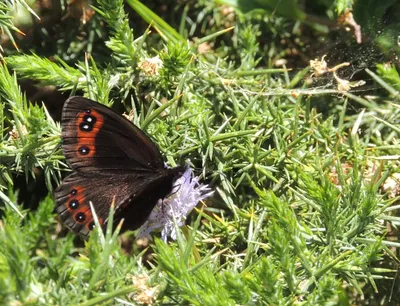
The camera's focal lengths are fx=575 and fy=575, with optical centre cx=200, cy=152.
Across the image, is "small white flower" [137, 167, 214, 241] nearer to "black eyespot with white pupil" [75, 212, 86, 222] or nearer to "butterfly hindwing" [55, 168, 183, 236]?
"butterfly hindwing" [55, 168, 183, 236]

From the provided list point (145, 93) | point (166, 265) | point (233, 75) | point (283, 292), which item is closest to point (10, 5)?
point (145, 93)

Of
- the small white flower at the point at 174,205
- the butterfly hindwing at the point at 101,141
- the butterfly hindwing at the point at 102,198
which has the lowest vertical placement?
the small white flower at the point at 174,205

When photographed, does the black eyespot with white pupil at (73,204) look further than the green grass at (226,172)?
Yes

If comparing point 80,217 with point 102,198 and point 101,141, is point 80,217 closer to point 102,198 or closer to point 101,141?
point 102,198

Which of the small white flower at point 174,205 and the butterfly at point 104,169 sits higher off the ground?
the butterfly at point 104,169

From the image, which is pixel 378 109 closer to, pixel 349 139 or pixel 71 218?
pixel 349 139

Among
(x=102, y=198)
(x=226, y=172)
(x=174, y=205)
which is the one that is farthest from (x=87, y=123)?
(x=226, y=172)

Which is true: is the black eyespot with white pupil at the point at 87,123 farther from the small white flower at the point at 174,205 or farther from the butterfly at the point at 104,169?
the small white flower at the point at 174,205

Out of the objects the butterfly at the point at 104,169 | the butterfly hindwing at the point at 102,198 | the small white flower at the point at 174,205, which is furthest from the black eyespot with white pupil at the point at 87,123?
the small white flower at the point at 174,205
